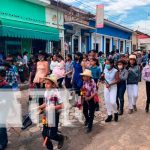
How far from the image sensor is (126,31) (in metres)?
38.5

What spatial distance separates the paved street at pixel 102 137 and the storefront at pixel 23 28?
782 centimetres

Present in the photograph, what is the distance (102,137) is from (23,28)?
10.1 m

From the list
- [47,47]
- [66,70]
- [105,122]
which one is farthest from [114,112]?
[47,47]

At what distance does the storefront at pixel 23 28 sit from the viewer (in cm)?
1469

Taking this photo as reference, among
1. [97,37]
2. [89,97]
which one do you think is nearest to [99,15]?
[89,97]

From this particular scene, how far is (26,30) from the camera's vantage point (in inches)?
620

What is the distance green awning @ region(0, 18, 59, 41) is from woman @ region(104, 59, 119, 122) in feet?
24.0

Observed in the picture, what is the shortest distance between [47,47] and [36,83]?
35.2 ft

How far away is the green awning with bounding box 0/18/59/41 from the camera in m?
14.1

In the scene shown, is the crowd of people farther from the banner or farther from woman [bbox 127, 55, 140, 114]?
the banner

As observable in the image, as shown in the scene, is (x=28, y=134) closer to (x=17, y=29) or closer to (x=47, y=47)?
(x=17, y=29)

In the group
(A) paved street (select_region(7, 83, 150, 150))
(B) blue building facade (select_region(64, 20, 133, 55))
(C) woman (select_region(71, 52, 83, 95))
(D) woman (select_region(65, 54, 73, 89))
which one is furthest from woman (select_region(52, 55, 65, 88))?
(B) blue building facade (select_region(64, 20, 133, 55))

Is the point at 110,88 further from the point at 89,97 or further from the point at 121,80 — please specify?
the point at 89,97

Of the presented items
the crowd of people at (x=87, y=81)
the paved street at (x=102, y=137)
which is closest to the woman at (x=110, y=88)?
the crowd of people at (x=87, y=81)
